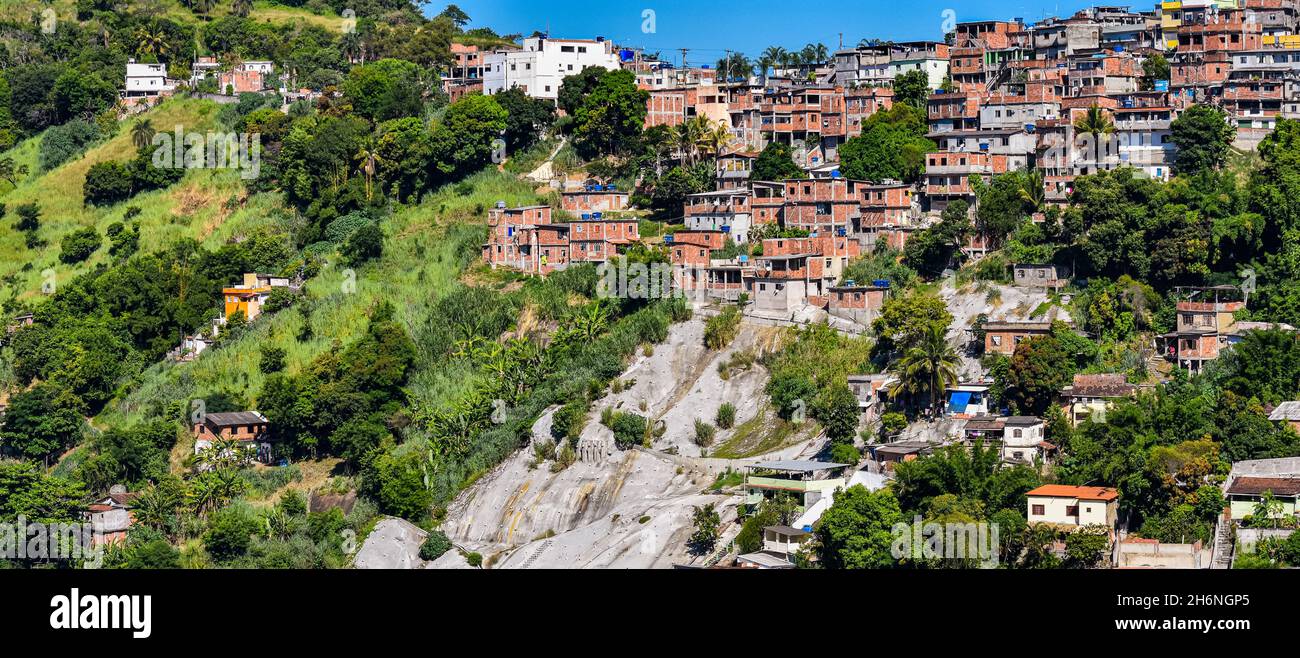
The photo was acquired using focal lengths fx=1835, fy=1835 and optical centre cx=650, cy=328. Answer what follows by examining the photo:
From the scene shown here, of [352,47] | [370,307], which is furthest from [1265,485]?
[352,47]

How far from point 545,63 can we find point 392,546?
29.8 metres

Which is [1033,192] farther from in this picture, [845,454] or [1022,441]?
[845,454]

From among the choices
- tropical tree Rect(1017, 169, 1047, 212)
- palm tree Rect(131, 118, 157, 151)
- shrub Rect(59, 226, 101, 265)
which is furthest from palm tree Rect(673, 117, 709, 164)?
palm tree Rect(131, 118, 157, 151)

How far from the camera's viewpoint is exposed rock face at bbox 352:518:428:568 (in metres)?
47.8

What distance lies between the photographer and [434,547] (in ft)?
157

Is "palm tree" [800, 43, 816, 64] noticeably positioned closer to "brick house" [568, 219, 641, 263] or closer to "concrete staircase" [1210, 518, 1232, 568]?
"brick house" [568, 219, 641, 263]

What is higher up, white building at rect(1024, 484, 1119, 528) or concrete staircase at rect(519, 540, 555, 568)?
white building at rect(1024, 484, 1119, 528)

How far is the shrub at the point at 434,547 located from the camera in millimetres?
47531

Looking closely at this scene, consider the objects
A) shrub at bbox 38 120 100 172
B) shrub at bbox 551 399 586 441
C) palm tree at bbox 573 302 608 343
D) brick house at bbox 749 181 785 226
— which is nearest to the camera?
shrub at bbox 551 399 586 441

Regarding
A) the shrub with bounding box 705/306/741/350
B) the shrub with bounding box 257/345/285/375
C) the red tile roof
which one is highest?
the shrub with bounding box 705/306/741/350

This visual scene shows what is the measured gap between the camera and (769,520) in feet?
141

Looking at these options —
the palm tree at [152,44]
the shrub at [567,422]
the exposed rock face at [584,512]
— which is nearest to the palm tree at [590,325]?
the shrub at [567,422]

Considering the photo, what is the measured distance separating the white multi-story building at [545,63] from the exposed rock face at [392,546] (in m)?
27.5

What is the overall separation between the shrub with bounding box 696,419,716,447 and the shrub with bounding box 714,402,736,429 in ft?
1.19
